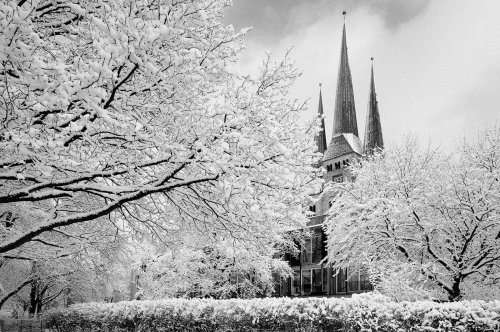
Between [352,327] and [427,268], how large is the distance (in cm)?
707

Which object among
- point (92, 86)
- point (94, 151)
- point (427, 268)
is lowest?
point (427, 268)

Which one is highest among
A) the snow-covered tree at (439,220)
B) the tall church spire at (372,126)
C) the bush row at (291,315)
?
the tall church spire at (372,126)

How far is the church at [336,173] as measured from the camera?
124 feet

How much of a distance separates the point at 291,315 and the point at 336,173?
35.8 meters

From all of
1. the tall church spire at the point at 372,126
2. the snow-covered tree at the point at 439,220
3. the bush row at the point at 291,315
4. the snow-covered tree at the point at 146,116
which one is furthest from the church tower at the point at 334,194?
the snow-covered tree at the point at 146,116

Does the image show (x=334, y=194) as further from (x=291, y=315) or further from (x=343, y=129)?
(x=291, y=315)

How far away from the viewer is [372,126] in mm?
46062

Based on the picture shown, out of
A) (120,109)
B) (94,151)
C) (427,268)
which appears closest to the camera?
(120,109)

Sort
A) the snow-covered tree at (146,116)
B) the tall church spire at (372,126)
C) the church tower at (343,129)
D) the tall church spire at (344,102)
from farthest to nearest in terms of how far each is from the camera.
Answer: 1. the tall church spire at (344,102)
2. the church tower at (343,129)
3. the tall church spire at (372,126)
4. the snow-covered tree at (146,116)

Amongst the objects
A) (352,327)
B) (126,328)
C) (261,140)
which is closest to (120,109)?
(261,140)

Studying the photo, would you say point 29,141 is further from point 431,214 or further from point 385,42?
point 385,42

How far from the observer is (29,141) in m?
4.61

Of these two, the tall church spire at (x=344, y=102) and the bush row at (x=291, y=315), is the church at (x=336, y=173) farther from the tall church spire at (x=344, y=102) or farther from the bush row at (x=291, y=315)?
the bush row at (x=291, y=315)

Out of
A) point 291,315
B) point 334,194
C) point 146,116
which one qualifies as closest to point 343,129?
point 334,194
